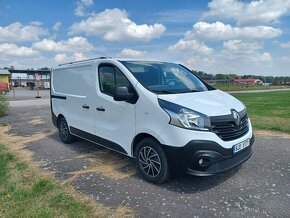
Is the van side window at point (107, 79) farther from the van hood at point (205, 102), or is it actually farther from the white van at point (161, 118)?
the van hood at point (205, 102)

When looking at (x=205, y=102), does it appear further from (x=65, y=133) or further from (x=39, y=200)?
(x=65, y=133)

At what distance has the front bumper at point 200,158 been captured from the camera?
3.68 meters

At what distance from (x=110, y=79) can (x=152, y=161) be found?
5.66 feet

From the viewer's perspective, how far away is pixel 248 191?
396 cm

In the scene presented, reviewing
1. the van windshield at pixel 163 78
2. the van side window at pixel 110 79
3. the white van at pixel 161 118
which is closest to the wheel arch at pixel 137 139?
the white van at pixel 161 118

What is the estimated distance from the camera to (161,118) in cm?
392

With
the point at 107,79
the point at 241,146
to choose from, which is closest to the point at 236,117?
the point at 241,146

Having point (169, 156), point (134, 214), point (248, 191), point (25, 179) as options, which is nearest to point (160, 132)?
Result: point (169, 156)

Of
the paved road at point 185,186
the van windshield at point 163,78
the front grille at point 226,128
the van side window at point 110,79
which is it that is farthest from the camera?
the van side window at point 110,79

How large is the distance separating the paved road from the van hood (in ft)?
3.80

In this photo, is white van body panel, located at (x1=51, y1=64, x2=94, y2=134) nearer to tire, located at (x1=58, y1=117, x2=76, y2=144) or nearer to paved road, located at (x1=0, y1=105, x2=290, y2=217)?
tire, located at (x1=58, y1=117, x2=76, y2=144)

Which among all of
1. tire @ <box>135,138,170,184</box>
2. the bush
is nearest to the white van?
tire @ <box>135,138,170,184</box>

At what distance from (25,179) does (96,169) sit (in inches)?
47.1

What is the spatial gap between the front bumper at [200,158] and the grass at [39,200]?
0.96 m
